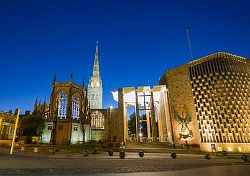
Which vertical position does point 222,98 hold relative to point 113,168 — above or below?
above

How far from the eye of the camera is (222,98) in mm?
22562

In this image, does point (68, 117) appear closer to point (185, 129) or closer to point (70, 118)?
point (70, 118)

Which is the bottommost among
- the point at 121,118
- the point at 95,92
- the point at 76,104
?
the point at 121,118

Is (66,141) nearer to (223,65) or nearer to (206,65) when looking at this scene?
(206,65)

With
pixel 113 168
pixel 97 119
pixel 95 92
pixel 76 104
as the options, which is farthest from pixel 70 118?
pixel 95 92

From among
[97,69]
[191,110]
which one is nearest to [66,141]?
[191,110]

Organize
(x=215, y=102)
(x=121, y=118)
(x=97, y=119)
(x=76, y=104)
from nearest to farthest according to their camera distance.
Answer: (x=215, y=102)
(x=121, y=118)
(x=76, y=104)
(x=97, y=119)

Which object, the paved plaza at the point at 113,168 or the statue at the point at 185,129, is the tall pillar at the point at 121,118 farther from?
the paved plaza at the point at 113,168

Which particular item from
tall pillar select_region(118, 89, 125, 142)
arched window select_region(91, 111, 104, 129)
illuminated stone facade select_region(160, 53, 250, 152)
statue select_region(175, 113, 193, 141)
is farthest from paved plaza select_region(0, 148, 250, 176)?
arched window select_region(91, 111, 104, 129)

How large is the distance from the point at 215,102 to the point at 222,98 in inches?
46.5

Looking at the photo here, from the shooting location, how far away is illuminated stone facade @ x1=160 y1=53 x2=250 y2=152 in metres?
21.2

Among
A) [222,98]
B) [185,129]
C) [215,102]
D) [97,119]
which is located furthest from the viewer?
[97,119]

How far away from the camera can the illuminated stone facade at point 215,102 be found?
21.2m

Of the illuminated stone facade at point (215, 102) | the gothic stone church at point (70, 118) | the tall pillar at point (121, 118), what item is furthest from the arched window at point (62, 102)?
the illuminated stone facade at point (215, 102)
